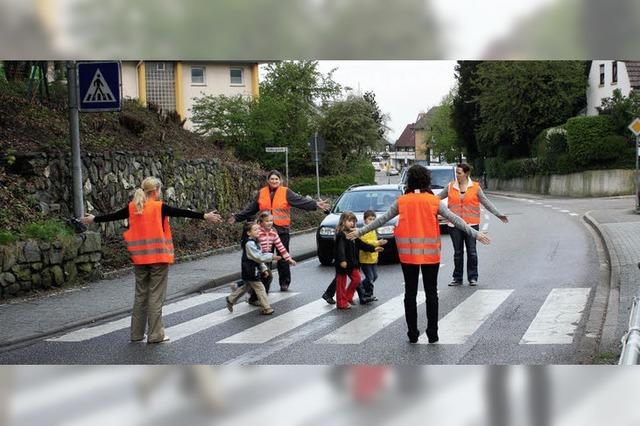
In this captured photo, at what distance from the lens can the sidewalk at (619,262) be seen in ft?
29.0

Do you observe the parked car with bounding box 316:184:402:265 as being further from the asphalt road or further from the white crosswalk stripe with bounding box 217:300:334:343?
the white crosswalk stripe with bounding box 217:300:334:343

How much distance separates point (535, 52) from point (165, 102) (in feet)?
162

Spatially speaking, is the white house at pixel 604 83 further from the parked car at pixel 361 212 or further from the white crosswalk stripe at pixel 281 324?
the white crosswalk stripe at pixel 281 324

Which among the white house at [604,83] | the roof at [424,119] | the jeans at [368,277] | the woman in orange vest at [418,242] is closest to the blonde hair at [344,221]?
the jeans at [368,277]

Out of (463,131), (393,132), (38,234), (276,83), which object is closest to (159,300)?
(38,234)

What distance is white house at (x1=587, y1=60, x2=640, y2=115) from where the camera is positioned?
5009 centimetres

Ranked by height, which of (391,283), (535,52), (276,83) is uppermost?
(276,83)

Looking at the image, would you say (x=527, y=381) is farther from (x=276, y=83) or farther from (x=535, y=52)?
(x=276, y=83)

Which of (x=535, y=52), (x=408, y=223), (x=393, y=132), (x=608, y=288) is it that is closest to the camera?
(x=535, y=52)

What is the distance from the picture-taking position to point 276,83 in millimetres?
39219

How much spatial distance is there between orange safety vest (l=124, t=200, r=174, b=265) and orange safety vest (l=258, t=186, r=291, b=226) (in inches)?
155

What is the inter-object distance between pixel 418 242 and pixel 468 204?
17.7ft

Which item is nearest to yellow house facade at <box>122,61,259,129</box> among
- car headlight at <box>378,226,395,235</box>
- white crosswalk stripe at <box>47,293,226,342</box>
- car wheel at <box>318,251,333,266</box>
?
car wheel at <box>318,251,333,266</box>

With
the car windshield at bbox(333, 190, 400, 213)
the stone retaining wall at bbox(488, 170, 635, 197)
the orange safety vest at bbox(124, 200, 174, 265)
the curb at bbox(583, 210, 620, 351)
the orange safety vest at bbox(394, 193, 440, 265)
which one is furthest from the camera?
the stone retaining wall at bbox(488, 170, 635, 197)
